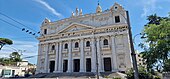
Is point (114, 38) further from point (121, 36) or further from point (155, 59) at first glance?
point (155, 59)

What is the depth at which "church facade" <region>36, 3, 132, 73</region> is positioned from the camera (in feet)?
94.0

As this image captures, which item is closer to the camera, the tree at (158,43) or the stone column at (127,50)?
the tree at (158,43)

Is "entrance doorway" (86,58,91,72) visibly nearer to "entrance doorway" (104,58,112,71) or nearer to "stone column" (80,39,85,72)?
"stone column" (80,39,85,72)

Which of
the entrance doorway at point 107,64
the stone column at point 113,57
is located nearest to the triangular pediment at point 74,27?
the stone column at point 113,57

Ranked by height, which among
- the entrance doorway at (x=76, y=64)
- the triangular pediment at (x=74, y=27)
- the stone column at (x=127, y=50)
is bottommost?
the entrance doorway at (x=76, y=64)

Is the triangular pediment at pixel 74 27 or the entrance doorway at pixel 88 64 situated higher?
the triangular pediment at pixel 74 27

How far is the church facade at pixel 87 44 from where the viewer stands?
28656 mm

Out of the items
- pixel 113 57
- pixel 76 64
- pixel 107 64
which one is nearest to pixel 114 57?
pixel 113 57

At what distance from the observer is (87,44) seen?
3206 cm

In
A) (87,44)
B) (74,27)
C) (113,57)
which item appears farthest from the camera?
(74,27)

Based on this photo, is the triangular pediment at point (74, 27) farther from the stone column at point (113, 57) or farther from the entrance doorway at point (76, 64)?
the entrance doorway at point (76, 64)

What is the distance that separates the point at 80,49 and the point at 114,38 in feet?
25.6

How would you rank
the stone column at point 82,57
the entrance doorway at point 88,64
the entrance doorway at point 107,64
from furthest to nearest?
1. the entrance doorway at point 88,64
2. the stone column at point 82,57
3. the entrance doorway at point 107,64

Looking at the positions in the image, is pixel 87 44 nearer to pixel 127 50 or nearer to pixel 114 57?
pixel 114 57
